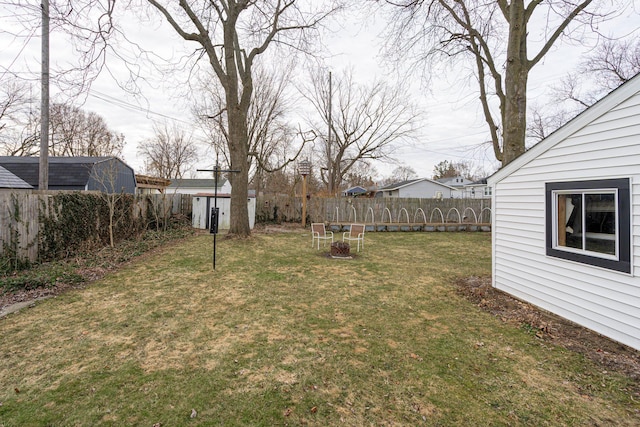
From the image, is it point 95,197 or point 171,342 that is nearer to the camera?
point 171,342

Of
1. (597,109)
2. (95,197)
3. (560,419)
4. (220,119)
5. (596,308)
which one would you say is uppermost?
(220,119)

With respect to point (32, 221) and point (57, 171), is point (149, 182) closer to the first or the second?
point (57, 171)

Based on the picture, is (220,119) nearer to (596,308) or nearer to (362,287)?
(362,287)

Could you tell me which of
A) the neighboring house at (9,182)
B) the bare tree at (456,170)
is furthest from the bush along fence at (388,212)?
the bare tree at (456,170)

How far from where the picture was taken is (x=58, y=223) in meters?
6.17

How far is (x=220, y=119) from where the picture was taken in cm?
1972

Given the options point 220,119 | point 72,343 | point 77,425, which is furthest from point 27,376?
point 220,119

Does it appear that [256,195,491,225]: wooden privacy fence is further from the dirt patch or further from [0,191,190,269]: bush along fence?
the dirt patch

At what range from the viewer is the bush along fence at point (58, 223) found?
5344mm

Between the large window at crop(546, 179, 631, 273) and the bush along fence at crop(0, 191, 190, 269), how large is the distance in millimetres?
9119

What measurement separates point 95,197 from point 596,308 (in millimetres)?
9932

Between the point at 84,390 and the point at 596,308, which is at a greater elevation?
the point at 596,308

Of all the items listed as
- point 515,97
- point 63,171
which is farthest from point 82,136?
point 515,97

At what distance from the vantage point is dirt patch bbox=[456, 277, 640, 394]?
109 inches
